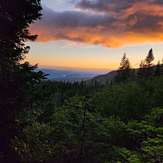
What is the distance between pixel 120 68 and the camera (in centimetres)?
13612

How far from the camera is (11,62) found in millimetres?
15078

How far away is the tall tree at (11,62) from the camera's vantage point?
590 inches

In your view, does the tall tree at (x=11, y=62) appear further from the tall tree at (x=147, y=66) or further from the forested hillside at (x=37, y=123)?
the tall tree at (x=147, y=66)

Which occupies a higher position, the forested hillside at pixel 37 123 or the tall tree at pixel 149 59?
the tall tree at pixel 149 59

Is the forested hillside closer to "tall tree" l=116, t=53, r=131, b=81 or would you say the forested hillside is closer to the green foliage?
the green foliage

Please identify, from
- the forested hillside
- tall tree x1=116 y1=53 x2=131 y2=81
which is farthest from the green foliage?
tall tree x1=116 y1=53 x2=131 y2=81

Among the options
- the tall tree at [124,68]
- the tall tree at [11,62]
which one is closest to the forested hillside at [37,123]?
the tall tree at [11,62]

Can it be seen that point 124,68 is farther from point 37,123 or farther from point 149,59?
point 37,123

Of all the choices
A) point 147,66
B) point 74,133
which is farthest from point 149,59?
point 74,133

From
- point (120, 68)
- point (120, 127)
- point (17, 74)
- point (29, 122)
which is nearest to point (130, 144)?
point (120, 127)

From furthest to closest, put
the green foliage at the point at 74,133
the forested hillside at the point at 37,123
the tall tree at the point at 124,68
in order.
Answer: the tall tree at the point at 124,68 → the green foliage at the point at 74,133 → the forested hillside at the point at 37,123

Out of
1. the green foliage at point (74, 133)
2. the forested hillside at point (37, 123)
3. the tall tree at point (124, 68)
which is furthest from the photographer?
the tall tree at point (124, 68)

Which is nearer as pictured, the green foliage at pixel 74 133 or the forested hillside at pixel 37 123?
the forested hillside at pixel 37 123

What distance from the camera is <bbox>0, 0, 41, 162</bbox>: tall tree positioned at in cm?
1499
